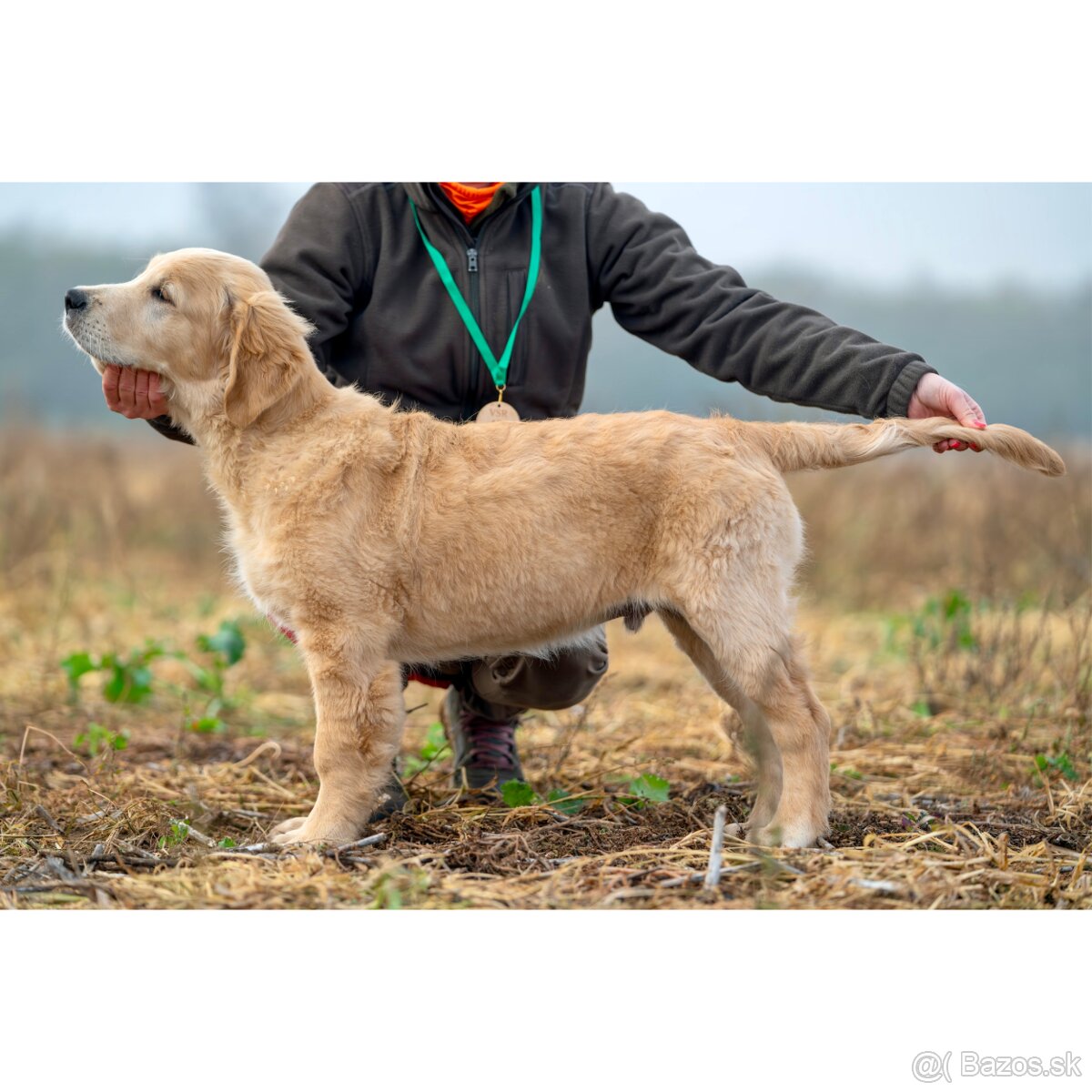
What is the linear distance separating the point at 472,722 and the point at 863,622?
4019mm

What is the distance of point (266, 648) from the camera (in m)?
6.75

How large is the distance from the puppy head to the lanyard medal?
63 cm

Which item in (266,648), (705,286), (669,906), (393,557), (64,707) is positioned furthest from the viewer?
(266,648)

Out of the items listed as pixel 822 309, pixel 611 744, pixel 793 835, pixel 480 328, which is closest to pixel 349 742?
pixel 793 835

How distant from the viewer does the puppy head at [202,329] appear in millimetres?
3285

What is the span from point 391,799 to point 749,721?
4.04 ft

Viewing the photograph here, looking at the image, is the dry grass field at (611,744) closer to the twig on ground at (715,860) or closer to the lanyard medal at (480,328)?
the twig on ground at (715,860)

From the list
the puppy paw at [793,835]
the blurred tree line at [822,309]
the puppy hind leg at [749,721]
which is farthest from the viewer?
the blurred tree line at [822,309]

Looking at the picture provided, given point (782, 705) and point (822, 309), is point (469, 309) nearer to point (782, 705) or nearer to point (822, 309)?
point (782, 705)

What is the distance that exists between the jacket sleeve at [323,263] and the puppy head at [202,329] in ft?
1.40

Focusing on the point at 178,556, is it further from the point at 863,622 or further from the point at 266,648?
the point at 863,622

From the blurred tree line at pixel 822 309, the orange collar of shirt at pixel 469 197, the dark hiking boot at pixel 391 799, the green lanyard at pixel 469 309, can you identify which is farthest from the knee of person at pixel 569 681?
the blurred tree line at pixel 822 309

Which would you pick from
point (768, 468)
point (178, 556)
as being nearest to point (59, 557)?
point (178, 556)

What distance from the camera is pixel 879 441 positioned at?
3.20m
